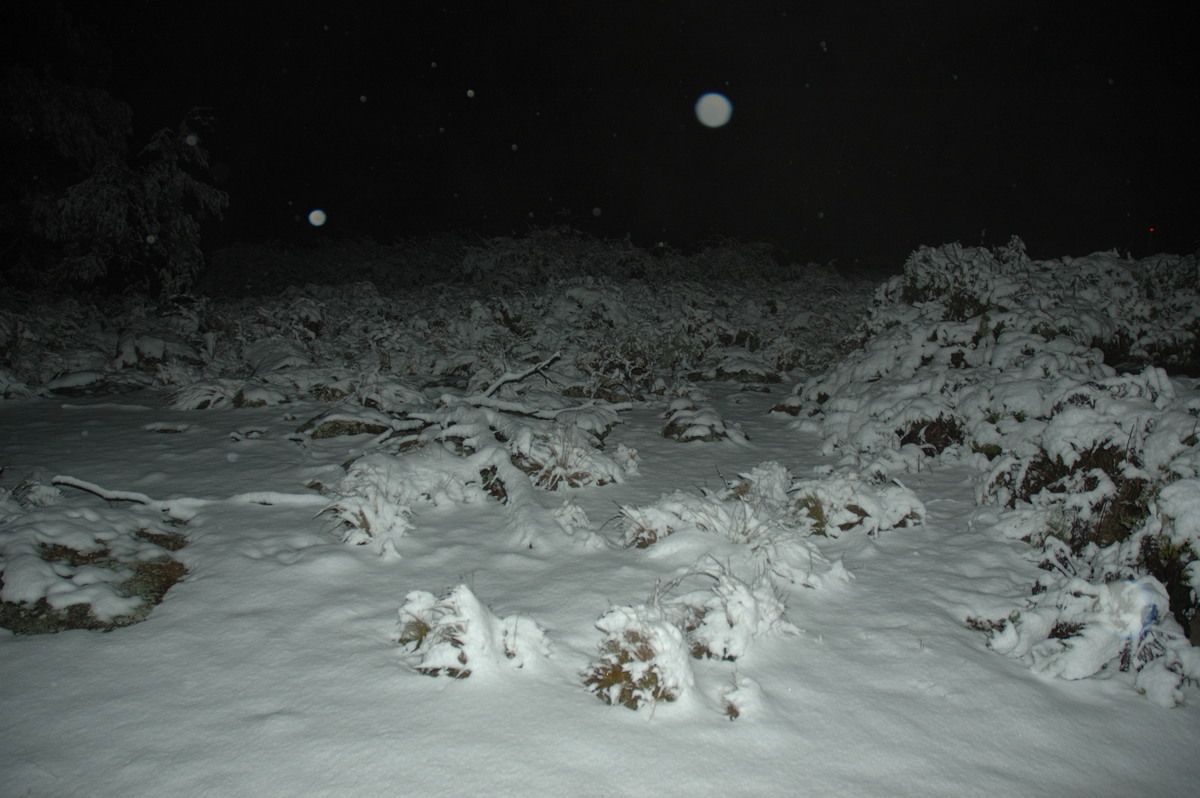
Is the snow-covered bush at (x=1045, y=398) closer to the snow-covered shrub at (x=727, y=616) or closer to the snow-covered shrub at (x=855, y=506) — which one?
the snow-covered shrub at (x=855, y=506)

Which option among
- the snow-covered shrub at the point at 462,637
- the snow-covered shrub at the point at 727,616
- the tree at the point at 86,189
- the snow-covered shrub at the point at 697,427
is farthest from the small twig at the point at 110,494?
the tree at the point at 86,189

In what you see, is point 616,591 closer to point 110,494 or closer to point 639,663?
point 639,663

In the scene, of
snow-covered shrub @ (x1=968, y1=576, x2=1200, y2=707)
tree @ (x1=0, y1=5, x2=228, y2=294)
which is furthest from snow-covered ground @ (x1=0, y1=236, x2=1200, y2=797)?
tree @ (x1=0, y1=5, x2=228, y2=294)

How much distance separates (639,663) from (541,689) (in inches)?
17.7

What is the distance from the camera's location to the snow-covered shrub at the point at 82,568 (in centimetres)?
296

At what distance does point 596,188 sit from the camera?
33750mm

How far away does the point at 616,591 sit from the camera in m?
3.39

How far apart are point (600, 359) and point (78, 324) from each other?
9807mm

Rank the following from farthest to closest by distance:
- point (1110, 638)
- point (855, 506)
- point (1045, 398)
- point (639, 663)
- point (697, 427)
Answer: point (697, 427)
point (1045, 398)
point (855, 506)
point (1110, 638)
point (639, 663)

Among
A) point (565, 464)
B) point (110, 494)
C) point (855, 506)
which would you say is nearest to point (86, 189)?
point (110, 494)

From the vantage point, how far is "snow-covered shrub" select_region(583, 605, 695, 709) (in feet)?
8.14

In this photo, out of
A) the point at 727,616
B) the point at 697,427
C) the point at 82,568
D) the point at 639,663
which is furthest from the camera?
the point at 697,427

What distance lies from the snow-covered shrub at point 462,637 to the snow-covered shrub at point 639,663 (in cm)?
34

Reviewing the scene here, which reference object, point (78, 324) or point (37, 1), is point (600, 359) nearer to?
point (78, 324)
